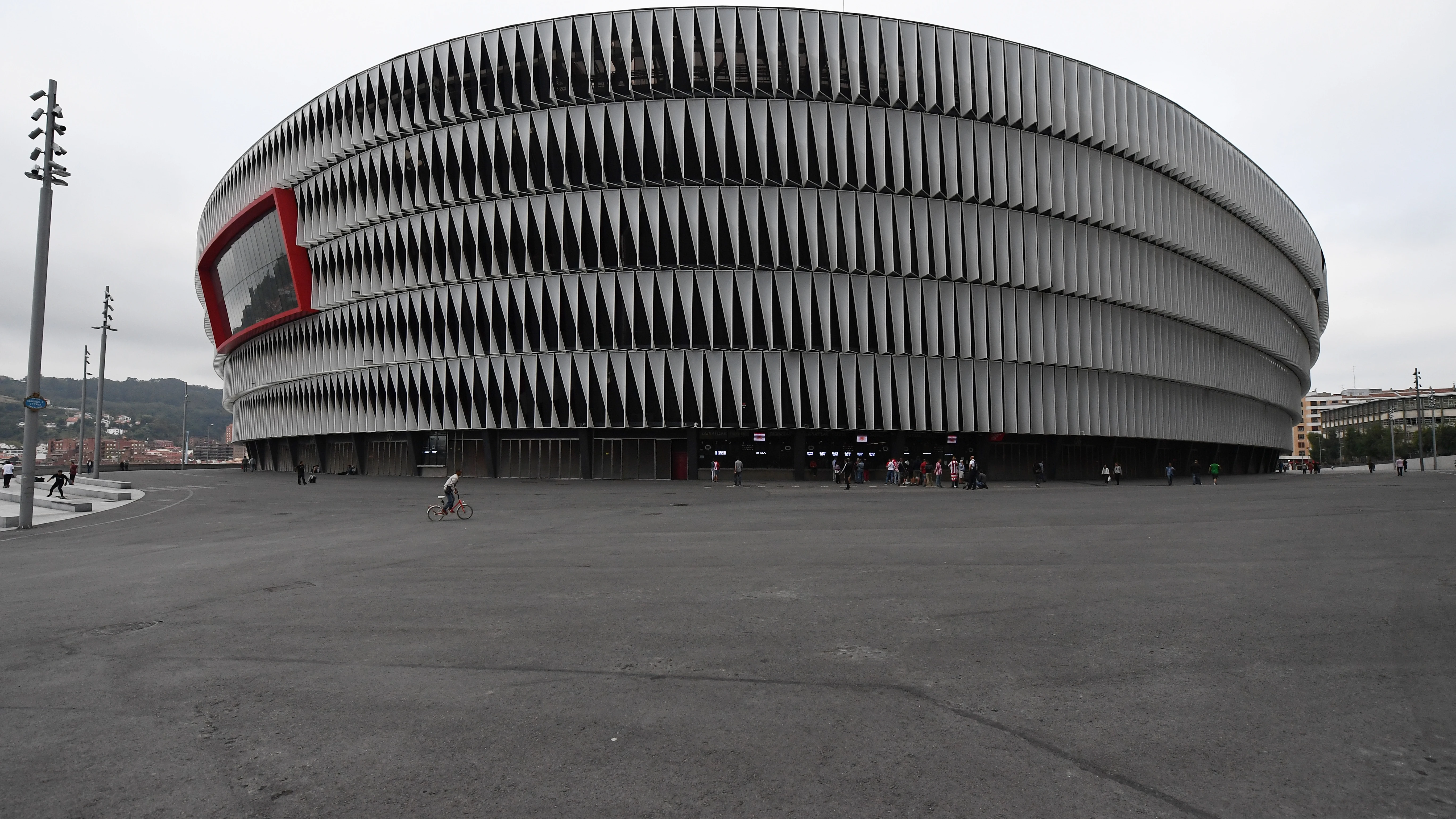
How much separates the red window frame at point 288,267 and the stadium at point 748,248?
4.00 m

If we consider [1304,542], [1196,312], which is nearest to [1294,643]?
[1304,542]

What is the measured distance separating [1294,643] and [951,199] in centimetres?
4030

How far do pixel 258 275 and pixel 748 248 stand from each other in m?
41.2

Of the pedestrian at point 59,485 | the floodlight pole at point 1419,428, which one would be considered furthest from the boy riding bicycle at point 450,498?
the floodlight pole at point 1419,428

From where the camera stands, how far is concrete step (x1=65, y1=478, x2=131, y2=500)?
1182 inches

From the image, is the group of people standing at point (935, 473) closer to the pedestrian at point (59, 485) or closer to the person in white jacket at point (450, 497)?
the person in white jacket at point (450, 497)

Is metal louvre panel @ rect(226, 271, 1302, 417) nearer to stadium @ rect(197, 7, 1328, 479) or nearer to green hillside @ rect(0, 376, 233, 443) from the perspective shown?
stadium @ rect(197, 7, 1328, 479)

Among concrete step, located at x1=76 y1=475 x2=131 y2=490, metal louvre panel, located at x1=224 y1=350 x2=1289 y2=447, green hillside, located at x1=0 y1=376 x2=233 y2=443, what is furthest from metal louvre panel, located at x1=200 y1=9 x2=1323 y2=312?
green hillside, located at x1=0 y1=376 x2=233 y2=443

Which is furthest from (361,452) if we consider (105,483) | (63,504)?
(63,504)

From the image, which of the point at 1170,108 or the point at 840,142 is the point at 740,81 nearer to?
the point at 840,142

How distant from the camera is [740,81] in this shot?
42.5 metres

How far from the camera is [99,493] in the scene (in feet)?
104

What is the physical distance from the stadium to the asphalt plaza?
29911 mm

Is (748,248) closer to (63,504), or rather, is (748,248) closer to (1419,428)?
(63,504)
